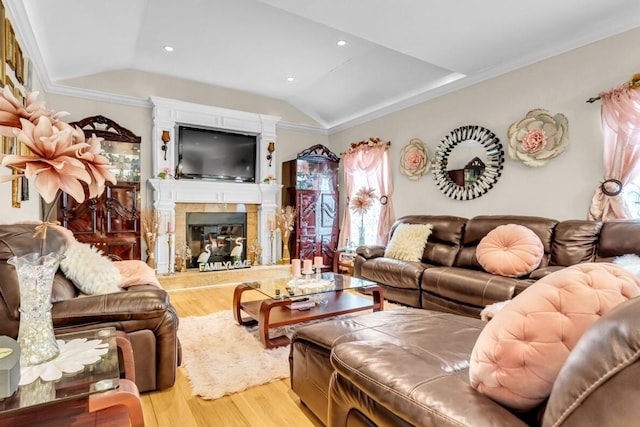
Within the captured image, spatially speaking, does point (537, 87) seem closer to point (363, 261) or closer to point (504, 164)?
point (504, 164)

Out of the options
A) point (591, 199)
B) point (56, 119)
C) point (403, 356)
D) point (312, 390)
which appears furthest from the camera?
point (591, 199)

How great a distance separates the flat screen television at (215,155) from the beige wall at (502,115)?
49 cm

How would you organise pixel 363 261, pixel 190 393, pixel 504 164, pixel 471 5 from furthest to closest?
pixel 363 261 → pixel 504 164 → pixel 471 5 → pixel 190 393

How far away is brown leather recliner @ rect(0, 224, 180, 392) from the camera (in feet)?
5.19

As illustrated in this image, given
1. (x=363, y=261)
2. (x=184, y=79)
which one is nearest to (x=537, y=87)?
(x=363, y=261)

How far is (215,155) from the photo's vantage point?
17.1ft

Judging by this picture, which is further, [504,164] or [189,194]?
[189,194]

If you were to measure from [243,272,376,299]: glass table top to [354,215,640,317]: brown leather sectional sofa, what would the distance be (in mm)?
656

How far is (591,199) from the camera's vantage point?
10.2ft

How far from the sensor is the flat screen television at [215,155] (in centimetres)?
500

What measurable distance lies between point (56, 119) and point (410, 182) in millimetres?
4354

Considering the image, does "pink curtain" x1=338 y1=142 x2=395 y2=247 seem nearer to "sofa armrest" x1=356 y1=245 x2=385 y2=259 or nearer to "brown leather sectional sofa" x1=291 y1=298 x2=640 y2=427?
"sofa armrest" x1=356 y1=245 x2=385 y2=259

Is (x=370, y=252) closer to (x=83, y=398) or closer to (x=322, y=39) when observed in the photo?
(x=322, y=39)

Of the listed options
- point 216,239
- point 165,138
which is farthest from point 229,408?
point 165,138
